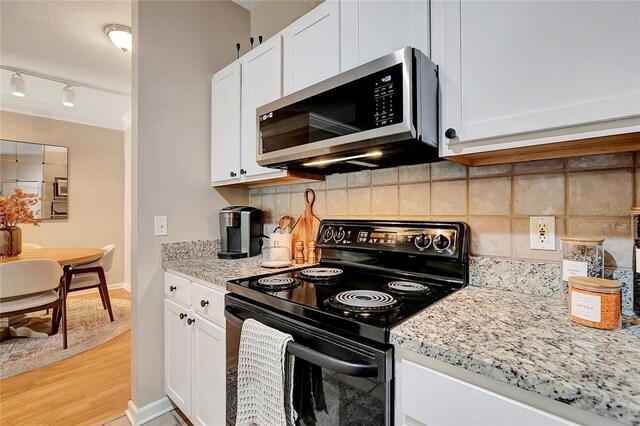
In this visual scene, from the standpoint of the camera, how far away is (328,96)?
120 cm

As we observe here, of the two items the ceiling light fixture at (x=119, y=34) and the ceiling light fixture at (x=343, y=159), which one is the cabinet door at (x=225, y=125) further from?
the ceiling light fixture at (x=119, y=34)

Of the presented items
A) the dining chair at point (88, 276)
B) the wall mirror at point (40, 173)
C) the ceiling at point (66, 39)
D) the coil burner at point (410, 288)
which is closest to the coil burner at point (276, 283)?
the coil burner at point (410, 288)

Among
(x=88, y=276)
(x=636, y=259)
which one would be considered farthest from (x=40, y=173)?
(x=636, y=259)

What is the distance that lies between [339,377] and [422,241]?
0.66m

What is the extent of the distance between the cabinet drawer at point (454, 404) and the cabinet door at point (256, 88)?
1.23 m

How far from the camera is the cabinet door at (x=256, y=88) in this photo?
1.58 meters

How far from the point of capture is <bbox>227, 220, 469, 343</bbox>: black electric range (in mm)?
872

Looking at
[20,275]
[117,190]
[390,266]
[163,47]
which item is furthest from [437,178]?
[117,190]

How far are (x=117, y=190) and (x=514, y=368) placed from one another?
18.7 feet

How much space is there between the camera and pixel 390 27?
1.13 metres

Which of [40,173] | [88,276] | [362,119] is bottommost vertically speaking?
[88,276]

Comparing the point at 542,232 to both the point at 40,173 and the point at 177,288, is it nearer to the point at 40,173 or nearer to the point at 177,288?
the point at 177,288

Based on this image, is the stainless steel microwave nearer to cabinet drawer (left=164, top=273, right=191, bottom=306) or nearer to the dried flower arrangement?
cabinet drawer (left=164, top=273, right=191, bottom=306)

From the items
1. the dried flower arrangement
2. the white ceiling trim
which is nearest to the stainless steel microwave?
the white ceiling trim
